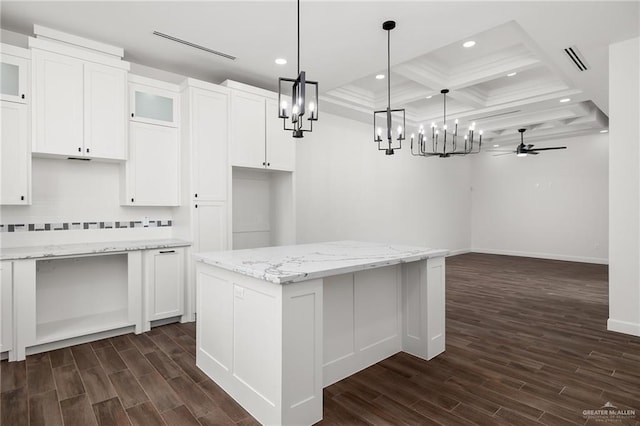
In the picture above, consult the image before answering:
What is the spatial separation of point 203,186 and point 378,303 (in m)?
2.39

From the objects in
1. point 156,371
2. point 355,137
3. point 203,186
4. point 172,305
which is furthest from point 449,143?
point 156,371

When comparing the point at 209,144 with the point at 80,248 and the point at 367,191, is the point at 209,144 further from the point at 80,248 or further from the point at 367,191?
the point at 367,191

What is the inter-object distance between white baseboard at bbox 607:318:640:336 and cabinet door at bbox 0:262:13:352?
573cm

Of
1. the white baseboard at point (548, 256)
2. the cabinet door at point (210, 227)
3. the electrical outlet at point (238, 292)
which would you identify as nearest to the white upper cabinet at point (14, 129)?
the cabinet door at point (210, 227)

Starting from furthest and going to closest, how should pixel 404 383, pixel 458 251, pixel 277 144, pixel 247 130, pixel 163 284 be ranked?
pixel 458 251 → pixel 277 144 → pixel 247 130 → pixel 163 284 → pixel 404 383

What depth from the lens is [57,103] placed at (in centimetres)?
324

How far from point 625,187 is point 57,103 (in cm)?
571

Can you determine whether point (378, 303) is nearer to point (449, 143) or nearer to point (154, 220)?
point (154, 220)

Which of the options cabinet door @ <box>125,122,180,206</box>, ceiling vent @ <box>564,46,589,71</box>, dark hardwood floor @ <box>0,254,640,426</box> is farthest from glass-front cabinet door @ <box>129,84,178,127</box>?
ceiling vent @ <box>564,46,589,71</box>

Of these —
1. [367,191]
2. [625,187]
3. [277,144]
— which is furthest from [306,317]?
[367,191]

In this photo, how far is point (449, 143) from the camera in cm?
899

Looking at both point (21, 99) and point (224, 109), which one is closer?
point (21, 99)

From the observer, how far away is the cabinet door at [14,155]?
3000mm

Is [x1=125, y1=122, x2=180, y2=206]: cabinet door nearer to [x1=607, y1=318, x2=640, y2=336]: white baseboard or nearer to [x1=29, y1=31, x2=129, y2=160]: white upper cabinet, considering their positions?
[x1=29, y1=31, x2=129, y2=160]: white upper cabinet
